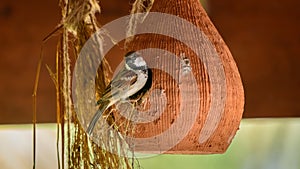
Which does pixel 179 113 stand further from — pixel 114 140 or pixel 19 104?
pixel 19 104

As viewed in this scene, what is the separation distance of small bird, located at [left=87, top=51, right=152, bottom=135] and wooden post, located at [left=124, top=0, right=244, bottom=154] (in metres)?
0.03

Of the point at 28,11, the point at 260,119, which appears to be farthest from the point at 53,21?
the point at 260,119

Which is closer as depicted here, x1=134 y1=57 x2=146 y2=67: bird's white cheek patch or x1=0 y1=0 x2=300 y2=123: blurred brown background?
x1=134 y1=57 x2=146 y2=67: bird's white cheek patch

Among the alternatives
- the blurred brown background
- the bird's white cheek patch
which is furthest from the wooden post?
the blurred brown background

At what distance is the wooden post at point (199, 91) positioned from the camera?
905 mm

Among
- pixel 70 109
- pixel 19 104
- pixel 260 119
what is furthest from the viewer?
pixel 260 119

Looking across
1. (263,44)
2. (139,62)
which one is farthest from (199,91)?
(263,44)

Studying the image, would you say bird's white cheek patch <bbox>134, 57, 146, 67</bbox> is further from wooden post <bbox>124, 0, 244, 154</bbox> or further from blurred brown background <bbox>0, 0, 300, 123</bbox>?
blurred brown background <bbox>0, 0, 300, 123</bbox>

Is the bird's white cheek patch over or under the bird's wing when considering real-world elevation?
over

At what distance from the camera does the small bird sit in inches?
33.5

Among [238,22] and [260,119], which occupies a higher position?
[238,22]

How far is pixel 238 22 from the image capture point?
65.2 inches

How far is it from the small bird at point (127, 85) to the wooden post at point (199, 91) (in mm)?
33

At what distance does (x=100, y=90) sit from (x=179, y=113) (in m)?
0.14
